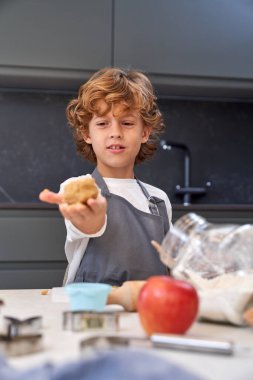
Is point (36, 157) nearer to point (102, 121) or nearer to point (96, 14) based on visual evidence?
point (96, 14)

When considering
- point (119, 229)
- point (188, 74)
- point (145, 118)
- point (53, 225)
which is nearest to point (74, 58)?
point (188, 74)

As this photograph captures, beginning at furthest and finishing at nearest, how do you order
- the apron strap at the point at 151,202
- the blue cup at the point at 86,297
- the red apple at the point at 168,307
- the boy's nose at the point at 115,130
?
the apron strap at the point at 151,202 → the boy's nose at the point at 115,130 → the blue cup at the point at 86,297 → the red apple at the point at 168,307

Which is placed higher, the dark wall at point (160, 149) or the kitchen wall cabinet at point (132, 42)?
the kitchen wall cabinet at point (132, 42)

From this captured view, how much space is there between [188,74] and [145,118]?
1190 mm

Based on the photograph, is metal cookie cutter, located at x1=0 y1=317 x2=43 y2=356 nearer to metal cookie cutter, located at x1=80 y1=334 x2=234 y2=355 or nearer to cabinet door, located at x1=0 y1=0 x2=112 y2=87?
metal cookie cutter, located at x1=80 y1=334 x2=234 y2=355

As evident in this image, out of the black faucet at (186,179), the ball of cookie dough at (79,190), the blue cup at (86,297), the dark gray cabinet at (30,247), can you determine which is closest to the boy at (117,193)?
the ball of cookie dough at (79,190)

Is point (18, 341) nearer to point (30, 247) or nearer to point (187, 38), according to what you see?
point (30, 247)

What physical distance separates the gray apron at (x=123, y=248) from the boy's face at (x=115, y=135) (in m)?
0.09

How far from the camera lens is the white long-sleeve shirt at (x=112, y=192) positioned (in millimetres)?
1195

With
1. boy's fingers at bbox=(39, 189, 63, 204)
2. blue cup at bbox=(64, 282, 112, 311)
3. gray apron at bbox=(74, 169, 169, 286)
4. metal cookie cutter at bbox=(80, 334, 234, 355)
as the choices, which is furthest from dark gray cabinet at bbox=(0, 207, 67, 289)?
metal cookie cutter at bbox=(80, 334, 234, 355)

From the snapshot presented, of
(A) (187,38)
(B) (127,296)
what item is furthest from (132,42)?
(B) (127,296)

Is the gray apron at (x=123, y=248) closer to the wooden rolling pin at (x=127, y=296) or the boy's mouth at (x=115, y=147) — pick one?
the boy's mouth at (x=115, y=147)

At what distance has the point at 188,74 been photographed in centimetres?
261

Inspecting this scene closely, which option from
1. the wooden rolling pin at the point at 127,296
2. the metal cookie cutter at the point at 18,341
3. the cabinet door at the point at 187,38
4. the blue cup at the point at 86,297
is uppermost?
the cabinet door at the point at 187,38
